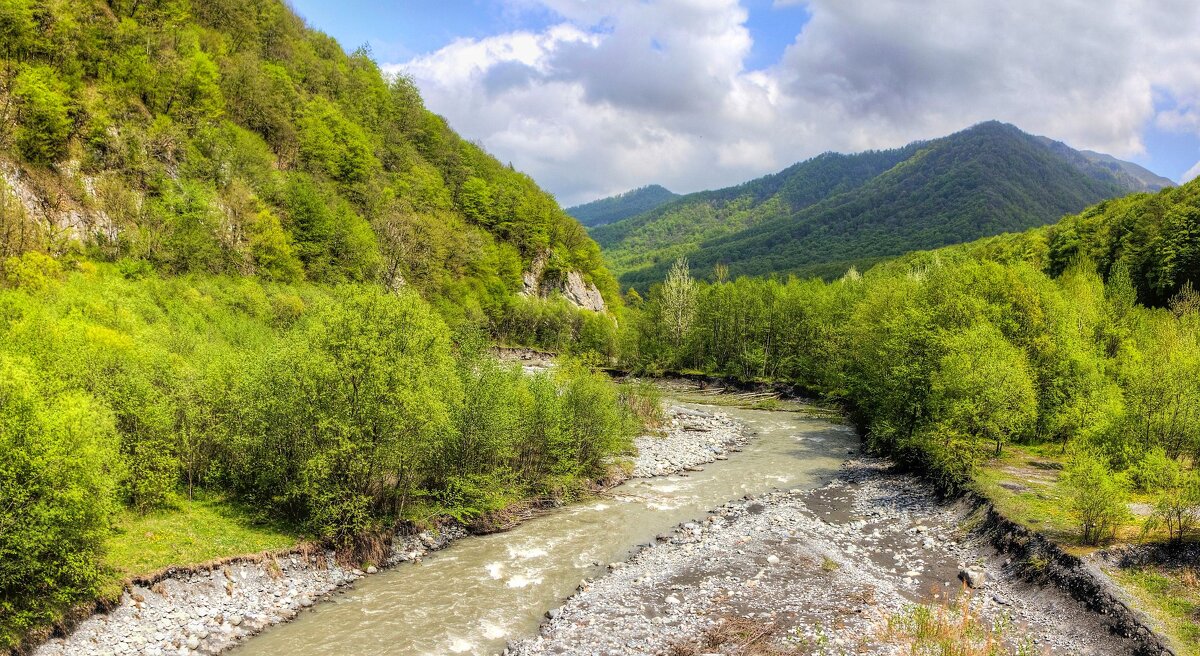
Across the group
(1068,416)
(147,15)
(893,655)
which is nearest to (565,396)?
(893,655)

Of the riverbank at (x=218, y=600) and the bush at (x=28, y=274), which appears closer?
the riverbank at (x=218, y=600)

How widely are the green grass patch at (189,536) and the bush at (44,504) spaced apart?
5.95 feet

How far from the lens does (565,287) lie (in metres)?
137

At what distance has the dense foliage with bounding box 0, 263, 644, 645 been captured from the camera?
16.0m

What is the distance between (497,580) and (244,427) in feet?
44.5

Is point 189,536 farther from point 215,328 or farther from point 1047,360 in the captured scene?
point 1047,360

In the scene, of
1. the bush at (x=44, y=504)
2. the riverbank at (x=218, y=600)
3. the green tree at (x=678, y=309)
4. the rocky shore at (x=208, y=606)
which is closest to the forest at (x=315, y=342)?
the bush at (x=44, y=504)

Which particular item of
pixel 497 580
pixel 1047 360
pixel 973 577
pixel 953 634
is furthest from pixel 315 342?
pixel 1047 360

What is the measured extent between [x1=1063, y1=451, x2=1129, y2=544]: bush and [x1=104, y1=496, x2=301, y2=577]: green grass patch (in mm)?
32492

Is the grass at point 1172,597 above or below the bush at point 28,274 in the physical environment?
below

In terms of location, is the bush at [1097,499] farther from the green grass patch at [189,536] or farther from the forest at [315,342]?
the green grass patch at [189,536]

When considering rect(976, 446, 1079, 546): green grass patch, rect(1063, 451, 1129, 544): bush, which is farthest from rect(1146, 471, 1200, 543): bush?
rect(976, 446, 1079, 546): green grass patch

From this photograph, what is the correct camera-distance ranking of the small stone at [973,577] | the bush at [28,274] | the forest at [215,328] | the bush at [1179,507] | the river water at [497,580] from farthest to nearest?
the bush at [28,274]
the small stone at [973,577]
the bush at [1179,507]
the river water at [497,580]
the forest at [215,328]

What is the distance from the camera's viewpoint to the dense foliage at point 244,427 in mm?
15977
